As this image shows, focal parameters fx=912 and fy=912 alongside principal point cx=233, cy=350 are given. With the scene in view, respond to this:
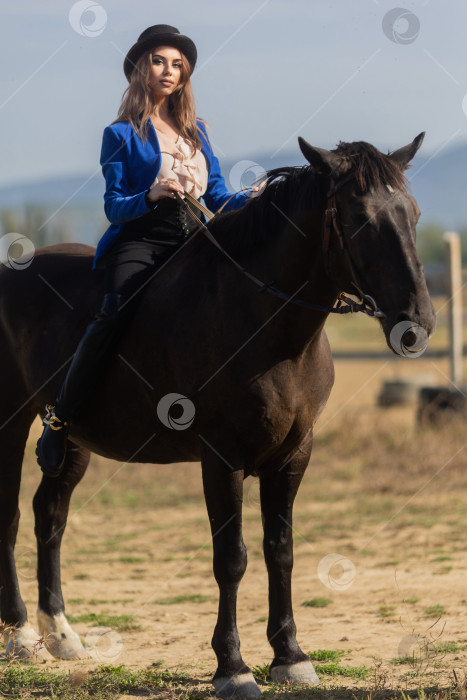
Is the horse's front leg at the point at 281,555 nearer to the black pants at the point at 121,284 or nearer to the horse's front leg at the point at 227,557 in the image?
the horse's front leg at the point at 227,557

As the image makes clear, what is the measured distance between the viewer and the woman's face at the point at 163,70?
473cm

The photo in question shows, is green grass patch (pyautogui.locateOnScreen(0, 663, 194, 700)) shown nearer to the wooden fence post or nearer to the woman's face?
the woman's face

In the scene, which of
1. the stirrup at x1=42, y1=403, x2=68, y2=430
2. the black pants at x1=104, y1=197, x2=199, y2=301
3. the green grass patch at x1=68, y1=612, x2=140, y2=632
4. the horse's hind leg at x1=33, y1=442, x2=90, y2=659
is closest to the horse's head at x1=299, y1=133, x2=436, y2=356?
the black pants at x1=104, y1=197, x2=199, y2=301

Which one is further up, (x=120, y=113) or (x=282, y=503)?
(x=120, y=113)

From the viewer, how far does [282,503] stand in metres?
4.65

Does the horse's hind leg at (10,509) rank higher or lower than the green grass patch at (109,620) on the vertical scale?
higher

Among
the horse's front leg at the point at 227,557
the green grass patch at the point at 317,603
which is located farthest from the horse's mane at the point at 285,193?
the green grass patch at the point at 317,603

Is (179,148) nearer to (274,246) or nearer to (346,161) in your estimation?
(274,246)

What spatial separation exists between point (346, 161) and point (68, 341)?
195 cm

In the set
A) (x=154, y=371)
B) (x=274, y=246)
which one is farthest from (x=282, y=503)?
(x=274, y=246)

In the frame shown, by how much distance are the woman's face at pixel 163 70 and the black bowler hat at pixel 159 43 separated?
36mm

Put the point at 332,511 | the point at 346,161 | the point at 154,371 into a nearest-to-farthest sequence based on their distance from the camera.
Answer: the point at 346,161 → the point at 154,371 → the point at 332,511

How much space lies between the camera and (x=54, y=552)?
5582 millimetres

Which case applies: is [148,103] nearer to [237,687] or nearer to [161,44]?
[161,44]
